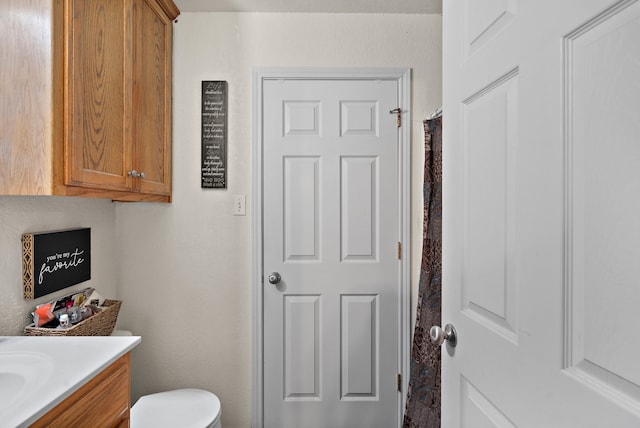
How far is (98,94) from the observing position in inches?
53.7

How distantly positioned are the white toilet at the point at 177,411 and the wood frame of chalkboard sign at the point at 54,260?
0.36m

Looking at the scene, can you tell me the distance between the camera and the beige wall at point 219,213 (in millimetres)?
2047

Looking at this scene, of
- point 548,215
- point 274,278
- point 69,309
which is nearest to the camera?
point 548,215

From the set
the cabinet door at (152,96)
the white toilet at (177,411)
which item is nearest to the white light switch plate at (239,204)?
the cabinet door at (152,96)

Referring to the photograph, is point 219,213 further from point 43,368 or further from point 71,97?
point 43,368

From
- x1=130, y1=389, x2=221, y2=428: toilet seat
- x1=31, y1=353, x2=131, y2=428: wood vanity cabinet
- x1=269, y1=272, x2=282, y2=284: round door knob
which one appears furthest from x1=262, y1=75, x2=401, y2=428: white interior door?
x1=31, y1=353, x2=131, y2=428: wood vanity cabinet

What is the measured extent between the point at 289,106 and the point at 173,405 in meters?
1.59

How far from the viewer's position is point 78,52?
4.07 feet

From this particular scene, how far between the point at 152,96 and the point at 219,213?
678 mm

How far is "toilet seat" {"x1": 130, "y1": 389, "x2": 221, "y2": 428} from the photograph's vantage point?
1521mm

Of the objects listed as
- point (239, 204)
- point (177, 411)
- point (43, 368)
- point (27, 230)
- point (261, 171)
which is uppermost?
point (261, 171)

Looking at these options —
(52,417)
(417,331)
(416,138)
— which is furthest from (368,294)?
(52,417)

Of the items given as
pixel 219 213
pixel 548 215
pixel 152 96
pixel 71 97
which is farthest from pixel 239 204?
pixel 548 215

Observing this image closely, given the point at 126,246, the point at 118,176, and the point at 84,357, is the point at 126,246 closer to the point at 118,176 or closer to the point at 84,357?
the point at 118,176
